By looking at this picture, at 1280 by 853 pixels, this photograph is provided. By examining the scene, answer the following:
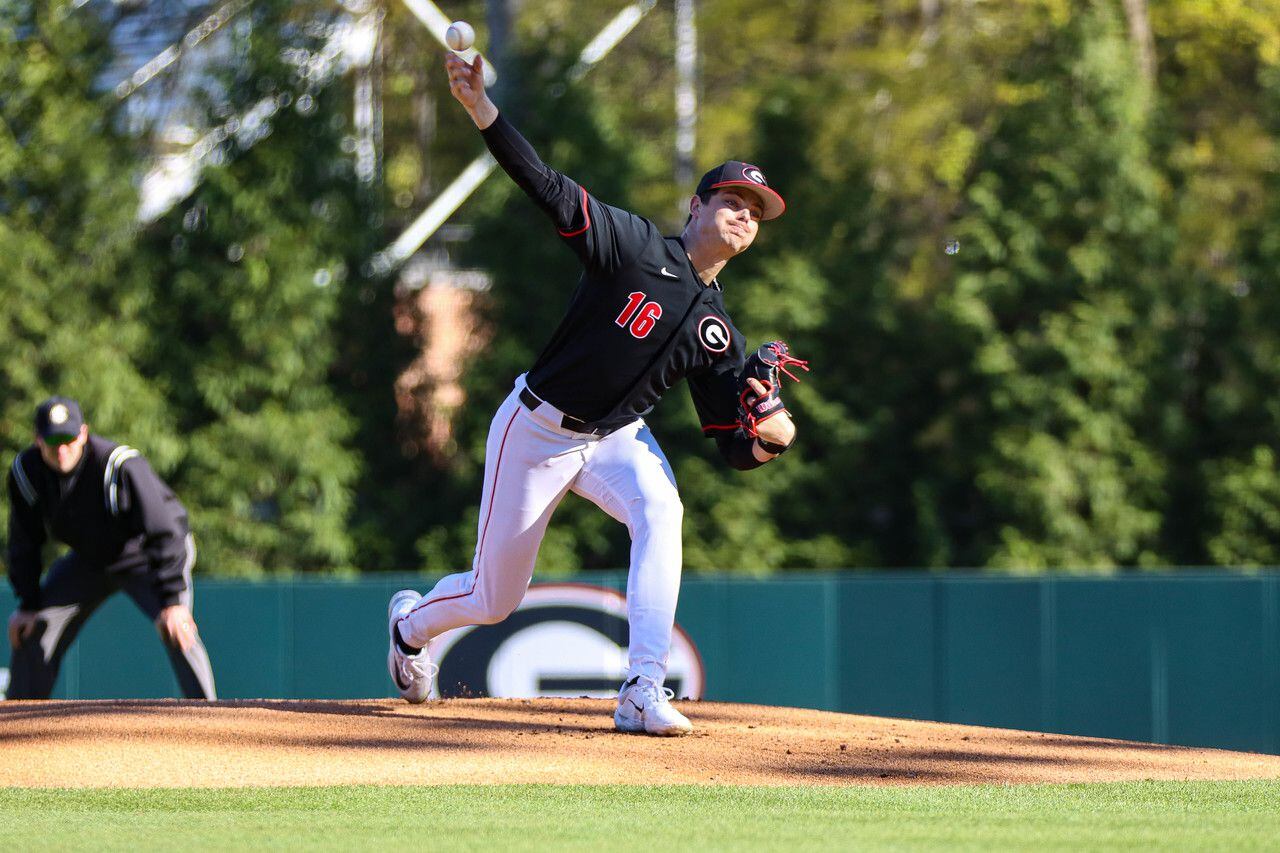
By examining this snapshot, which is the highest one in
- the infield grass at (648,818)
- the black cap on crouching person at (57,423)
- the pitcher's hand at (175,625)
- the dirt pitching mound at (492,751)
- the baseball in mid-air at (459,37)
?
the baseball in mid-air at (459,37)

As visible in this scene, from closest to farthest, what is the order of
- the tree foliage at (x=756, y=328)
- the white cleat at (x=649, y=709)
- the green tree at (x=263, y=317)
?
the white cleat at (x=649, y=709), the tree foliage at (x=756, y=328), the green tree at (x=263, y=317)

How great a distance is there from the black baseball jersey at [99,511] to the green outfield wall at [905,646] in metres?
4.14

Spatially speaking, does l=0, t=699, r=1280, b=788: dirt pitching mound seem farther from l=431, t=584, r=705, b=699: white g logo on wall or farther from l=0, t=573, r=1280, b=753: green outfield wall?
l=0, t=573, r=1280, b=753: green outfield wall

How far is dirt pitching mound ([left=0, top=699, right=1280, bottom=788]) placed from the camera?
5305mm

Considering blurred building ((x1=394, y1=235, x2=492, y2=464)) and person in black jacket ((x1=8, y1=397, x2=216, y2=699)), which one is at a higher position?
blurred building ((x1=394, y1=235, x2=492, y2=464))

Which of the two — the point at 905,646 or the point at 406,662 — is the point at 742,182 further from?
the point at 905,646

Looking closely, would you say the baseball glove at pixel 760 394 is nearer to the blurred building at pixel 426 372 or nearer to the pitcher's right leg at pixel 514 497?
the pitcher's right leg at pixel 514 497

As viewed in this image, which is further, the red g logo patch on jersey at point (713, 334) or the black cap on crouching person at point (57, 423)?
the black cap on crouching person at point (57, 423)

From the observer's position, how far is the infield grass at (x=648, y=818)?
4086 millimetres

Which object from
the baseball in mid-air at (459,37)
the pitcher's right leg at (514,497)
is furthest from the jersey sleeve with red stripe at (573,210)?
the pitcher's right leg at (514,497)

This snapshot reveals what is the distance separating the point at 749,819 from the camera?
449cm

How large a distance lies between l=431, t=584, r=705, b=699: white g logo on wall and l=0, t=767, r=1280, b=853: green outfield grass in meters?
6.40

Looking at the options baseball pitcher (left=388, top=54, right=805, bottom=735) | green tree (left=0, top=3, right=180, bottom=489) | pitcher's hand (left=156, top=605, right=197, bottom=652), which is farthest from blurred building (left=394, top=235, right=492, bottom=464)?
baseball pitcher (left=388, top=54, right=805, bottom=735)

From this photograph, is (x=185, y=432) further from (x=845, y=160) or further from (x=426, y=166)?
(x=426, y=166)
